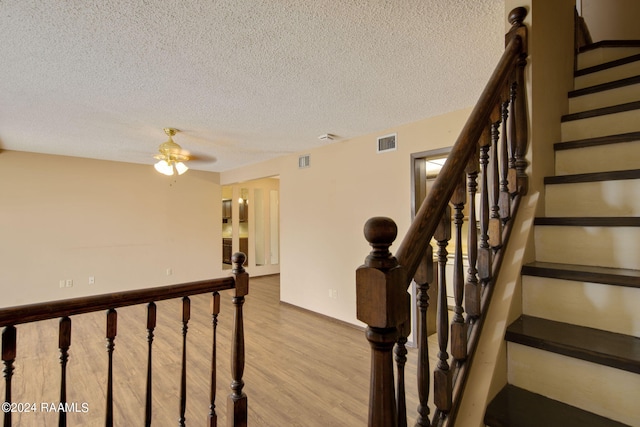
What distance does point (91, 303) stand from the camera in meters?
1.12

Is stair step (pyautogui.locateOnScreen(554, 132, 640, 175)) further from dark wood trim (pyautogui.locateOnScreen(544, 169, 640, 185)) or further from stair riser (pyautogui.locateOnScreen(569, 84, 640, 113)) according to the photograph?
stair riser (pyautogui.locateOnScreen(569, 84, 640, 113))

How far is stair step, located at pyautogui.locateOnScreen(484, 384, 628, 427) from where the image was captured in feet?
3.00

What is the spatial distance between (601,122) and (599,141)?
275 millimetres

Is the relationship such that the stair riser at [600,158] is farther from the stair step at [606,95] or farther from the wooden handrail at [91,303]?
the wooden handrail at [91,303]

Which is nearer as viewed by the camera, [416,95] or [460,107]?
[416,95]

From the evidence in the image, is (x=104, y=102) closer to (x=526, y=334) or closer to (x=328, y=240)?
(x=328, y=240)

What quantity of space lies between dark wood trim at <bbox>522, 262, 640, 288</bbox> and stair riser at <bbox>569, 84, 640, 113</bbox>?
123cm

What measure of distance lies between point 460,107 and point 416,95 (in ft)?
1.93

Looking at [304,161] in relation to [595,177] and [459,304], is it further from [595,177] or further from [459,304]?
[459,304]

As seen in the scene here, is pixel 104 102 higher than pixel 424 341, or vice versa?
pixel 104 102

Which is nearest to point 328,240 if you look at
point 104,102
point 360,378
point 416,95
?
point 360,378

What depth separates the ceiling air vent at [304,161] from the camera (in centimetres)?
457

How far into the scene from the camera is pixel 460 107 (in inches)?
116

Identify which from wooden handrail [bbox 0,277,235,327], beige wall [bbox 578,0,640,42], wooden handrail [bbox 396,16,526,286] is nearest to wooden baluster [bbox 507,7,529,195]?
wooden handrail [bbox 396,16,526,286]
